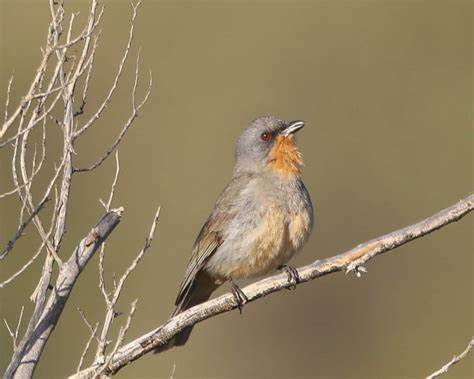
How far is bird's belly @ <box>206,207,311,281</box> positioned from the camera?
25.4 ft

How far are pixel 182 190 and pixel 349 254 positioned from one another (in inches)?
334

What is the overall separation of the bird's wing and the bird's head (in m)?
0.26

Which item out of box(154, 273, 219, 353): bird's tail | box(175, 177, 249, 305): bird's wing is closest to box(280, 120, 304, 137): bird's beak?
box(175, 177, 249, 305): bird's wing

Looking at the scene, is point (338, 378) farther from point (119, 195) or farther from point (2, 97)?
point (2, 97)

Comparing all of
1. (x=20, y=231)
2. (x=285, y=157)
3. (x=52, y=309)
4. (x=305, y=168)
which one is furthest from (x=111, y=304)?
(x=305, y=168)

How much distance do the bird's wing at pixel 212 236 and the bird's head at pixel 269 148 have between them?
0.26 metres

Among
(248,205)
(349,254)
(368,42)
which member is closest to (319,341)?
(368,42)

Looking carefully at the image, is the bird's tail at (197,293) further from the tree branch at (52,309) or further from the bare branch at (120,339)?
the bare branch at (120,339)

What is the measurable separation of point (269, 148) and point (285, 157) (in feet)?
0.58

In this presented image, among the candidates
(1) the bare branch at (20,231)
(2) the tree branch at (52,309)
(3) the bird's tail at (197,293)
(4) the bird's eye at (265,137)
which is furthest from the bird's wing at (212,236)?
(1) the bare branch at (20,231)

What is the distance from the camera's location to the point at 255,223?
7.82m

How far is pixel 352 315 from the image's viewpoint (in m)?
14.6

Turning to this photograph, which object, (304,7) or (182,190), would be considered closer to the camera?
(182,190)

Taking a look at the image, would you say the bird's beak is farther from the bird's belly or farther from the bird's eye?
the bird's belly
